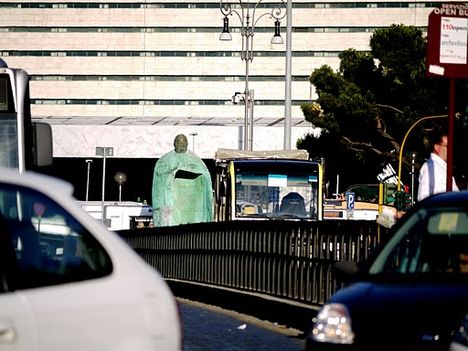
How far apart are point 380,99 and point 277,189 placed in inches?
2095

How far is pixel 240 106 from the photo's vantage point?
414 feet

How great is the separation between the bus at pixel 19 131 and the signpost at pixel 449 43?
4049mm

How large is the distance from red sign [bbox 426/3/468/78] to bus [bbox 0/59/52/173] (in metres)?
4.05

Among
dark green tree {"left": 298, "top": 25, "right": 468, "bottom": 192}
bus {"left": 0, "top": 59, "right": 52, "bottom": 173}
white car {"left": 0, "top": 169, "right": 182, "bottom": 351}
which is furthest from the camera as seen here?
dark green tree {"left": 298, "top": 25, "right": 468, "bottom": 192}

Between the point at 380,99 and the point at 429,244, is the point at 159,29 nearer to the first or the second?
the point at 380,99

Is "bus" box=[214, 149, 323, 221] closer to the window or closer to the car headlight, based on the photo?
the car headlight

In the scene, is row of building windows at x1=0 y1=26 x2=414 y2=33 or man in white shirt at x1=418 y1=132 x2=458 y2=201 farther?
row of building windows at x1=0 y1=26 x2=414 y2=33

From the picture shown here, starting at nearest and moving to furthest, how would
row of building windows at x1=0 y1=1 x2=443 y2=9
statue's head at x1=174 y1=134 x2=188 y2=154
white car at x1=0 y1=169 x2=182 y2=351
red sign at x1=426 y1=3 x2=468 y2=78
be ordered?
white car at x1=0 y1=169 x2=182 y2=351, red sign at x1=426 y1=3 x2=468 y2=78, statue's head at x1=174 y1=134 x2=188 y2=154, row of building windows at x1=0 y1=1 x2=443 y2=9

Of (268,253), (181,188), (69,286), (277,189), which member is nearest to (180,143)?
(181,188)

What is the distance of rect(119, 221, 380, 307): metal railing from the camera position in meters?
14.8

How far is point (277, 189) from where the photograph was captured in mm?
29562

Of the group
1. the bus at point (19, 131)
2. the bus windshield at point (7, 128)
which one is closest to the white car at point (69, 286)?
the bus at point (19, 131)

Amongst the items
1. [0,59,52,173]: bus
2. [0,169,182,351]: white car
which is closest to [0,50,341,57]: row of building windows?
[0,59,52,173]: bus

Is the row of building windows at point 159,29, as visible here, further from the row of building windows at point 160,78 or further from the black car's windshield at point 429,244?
the black car's windshield at point 429,244
